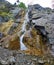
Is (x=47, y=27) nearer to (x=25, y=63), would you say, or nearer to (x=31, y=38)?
(x=31, y=38)

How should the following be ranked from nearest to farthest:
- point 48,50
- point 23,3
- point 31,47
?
point 48,50 → point 31,47 → point 23,3

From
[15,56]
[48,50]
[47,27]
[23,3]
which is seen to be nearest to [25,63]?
[15,56]

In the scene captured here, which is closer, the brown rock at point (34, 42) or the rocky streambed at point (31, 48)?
the rocky streambed at point (31, 48)

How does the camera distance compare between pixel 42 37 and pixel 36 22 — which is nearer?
pixel 42 37

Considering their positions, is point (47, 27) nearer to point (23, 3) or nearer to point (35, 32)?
point (35, 32)

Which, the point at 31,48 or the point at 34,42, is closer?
the point at 31,48

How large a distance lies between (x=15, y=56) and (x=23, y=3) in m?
66.8

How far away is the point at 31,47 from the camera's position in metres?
27.3

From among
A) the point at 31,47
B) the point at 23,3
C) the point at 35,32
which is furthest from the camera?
the point at 23,3

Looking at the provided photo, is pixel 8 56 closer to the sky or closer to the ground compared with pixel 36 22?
closer to the ground

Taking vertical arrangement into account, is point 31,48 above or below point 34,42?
below

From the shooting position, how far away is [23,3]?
8750cm

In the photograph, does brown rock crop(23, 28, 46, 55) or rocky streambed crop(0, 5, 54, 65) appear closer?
rocky streambed crop(0, 5, 54, 65)

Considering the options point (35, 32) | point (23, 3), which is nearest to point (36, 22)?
point (35, 32)
